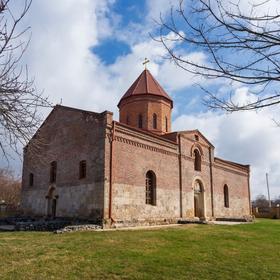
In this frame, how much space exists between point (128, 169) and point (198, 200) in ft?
29.6

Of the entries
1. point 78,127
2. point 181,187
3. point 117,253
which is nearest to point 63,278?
point 117,253

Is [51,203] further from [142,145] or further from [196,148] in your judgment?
[196,148]

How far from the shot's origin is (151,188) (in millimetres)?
20969

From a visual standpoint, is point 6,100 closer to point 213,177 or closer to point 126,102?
point 126,102

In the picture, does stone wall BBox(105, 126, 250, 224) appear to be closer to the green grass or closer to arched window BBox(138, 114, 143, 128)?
arched window BBox(138, 114, 143, 128)

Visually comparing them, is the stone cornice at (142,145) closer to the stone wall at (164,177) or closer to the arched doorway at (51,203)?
the stone wall at (164,177)

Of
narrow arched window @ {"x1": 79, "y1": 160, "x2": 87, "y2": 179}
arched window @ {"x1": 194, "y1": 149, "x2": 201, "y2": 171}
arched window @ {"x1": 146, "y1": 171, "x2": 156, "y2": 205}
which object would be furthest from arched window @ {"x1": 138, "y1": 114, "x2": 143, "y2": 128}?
narrow arched window @ {"x1": 79, "y1": 160, "x2": 87, "y2": 179}

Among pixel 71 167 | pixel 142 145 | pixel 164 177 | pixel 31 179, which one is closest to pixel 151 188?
pixel 164 177

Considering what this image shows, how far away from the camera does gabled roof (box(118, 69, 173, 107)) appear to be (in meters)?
26.8

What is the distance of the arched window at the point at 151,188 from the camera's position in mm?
20641

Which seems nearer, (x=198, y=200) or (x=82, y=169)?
(x=82, y=169)

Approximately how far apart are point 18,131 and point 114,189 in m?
12.7

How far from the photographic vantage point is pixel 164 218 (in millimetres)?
20984

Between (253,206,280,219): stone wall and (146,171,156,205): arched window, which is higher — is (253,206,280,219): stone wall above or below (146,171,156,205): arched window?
below
